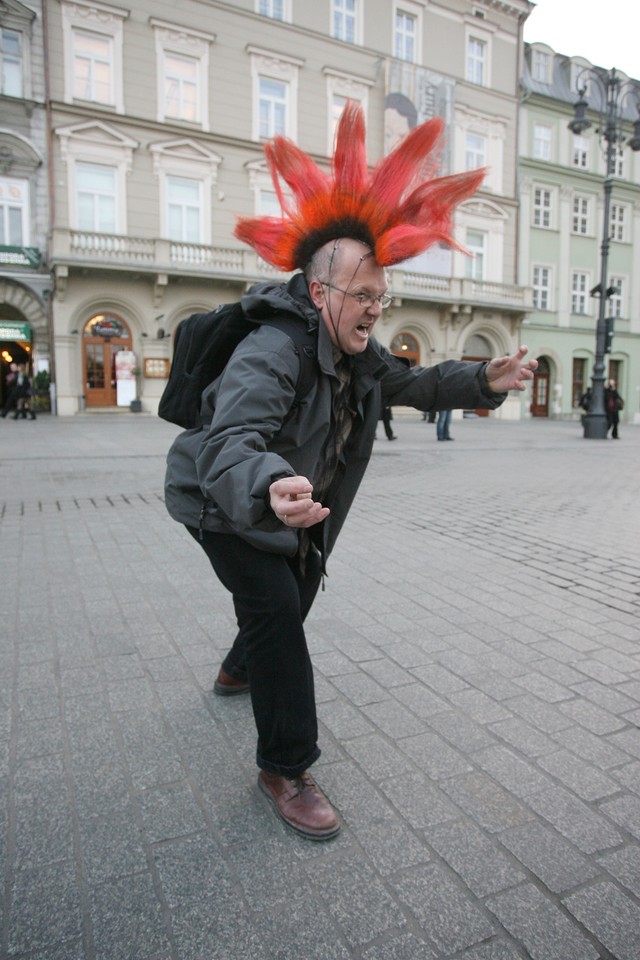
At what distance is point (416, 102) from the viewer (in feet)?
90.5

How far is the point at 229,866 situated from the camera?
1.87m

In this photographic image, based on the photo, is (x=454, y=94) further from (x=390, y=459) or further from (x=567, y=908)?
(x=567, y=908)

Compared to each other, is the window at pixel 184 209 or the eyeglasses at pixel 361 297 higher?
the window at pixel 184 209

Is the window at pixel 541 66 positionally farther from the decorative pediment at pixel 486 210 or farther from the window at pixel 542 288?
the window at pixel 542 288

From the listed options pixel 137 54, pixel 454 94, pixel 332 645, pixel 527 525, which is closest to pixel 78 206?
pixel 137 54

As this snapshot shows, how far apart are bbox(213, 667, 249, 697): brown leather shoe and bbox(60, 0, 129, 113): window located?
2494cm

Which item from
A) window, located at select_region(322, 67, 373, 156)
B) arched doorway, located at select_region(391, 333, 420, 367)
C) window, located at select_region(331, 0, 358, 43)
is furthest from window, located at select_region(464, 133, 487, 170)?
arched doorway, located at select_region(391, 333, 420, 367)

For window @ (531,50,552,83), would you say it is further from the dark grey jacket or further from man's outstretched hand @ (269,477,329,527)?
man's outstretched hand @ (269,477,329,527)

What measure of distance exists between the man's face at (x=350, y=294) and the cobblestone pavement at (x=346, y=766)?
1.51 meters

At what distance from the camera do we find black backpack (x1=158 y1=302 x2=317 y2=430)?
201 cm

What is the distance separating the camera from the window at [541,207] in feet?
104

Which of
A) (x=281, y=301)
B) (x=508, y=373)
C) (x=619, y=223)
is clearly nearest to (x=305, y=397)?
(x=281, y=301)

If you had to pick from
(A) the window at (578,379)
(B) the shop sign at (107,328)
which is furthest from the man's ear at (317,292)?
(A) the window at (578,379)

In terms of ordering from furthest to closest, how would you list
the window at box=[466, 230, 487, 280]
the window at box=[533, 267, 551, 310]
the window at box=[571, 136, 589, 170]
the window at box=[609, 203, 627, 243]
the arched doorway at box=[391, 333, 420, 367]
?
the window at box=[609, 203, 627, 243], the window at box=[571, 136, 589, 170], the window at box=[533, 267, 551, 310], the window at box=[466, 230, 487, 280], the arched doorway at box=[391, 333, 420, 367]
